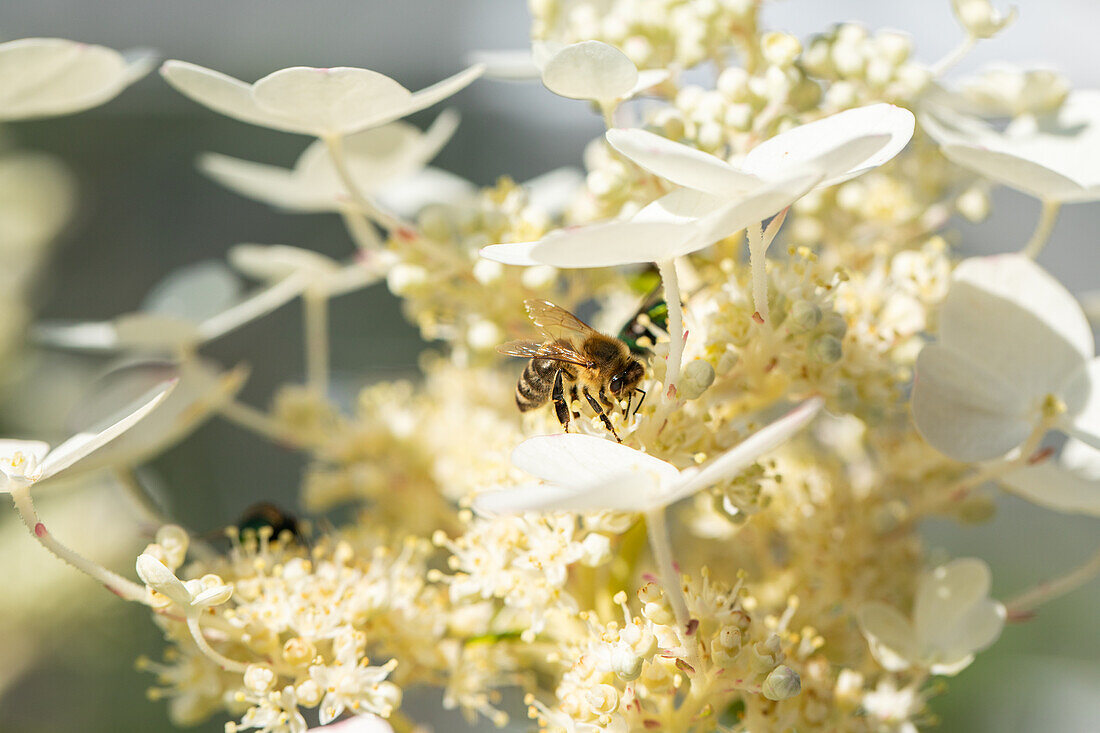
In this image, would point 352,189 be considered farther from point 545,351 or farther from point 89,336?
point 89,336

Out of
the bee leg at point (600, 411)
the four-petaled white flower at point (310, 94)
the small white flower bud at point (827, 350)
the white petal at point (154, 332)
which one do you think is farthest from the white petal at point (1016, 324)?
the white petal at point (154, 332)

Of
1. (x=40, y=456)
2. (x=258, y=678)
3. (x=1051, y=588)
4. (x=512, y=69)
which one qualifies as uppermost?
(x=512, y=69)

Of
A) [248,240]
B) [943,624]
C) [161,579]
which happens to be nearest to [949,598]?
[943,624]

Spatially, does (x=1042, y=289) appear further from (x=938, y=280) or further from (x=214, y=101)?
(x=214, y=101)

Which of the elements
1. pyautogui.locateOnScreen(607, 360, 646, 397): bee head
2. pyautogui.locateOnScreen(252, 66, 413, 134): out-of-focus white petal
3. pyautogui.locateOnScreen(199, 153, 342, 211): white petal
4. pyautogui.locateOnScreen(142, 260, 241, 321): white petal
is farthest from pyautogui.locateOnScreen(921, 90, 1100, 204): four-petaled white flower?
pyautogui.locateOnScreen(142, 260, 241, 321): white petal

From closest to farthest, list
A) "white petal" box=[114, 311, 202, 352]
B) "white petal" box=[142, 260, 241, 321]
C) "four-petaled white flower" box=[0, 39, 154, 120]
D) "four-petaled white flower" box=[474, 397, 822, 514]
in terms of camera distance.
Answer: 1. "four-petaled white flower" box=[474, 397, 822, 514]
2. "four-petaled white flower" box=[0, 39, 154, 120]
3. "white petal" box=[114, 311, 202, 352]
4. "white petal" box=[142, 260, 241, 321]

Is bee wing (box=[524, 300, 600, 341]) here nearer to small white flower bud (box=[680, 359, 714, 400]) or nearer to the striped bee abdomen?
the striped bee abdomen
